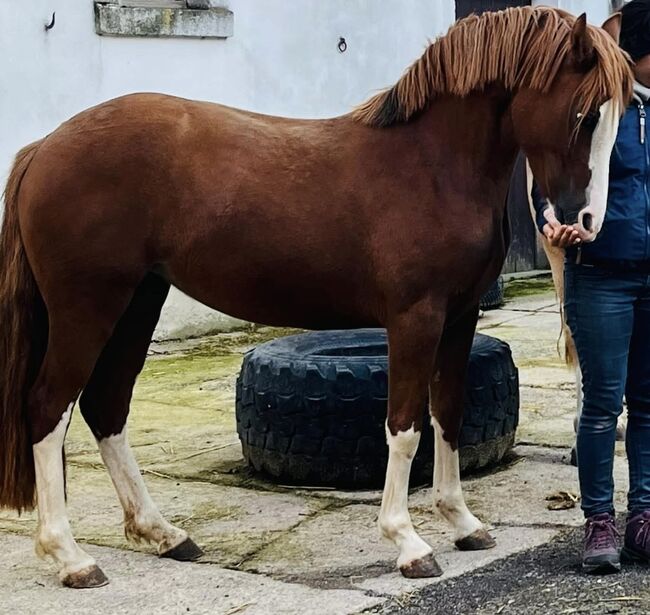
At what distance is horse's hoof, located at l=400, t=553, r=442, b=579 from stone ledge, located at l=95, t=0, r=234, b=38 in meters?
4.96

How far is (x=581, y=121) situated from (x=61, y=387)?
1.79m

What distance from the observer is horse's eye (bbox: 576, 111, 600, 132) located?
3.50 metres

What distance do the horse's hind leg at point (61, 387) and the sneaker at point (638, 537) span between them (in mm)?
1681

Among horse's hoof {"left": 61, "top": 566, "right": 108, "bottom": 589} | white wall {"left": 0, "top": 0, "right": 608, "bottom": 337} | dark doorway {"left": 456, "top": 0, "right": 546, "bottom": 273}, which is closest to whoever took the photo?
horse's hoof {"left": 61, "top": 566, "right": 108, "bottom": 589}

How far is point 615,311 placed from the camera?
12.2 ft

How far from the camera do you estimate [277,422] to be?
4742 mm

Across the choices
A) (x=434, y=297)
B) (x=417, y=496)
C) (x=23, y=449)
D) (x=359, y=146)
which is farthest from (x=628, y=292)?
(x=23, y=449)

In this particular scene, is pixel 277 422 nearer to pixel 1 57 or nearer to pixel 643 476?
pixel 643 476

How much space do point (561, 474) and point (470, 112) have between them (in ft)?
5.74

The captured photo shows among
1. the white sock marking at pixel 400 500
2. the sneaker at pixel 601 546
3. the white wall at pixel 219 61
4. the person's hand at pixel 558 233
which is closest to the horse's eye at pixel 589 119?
the person's hand at pixel 558 233

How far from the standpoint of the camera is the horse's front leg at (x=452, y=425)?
13.3 feet

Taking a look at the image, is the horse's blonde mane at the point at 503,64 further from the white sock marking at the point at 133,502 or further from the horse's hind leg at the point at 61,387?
the white sock marking at the point at 133,502

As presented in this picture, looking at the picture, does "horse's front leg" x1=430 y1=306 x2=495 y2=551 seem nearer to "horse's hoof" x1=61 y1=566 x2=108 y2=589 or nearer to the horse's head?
the horse's head

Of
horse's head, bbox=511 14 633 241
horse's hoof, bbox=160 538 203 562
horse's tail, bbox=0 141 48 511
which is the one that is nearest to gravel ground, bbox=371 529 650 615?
horse's hoof, bbox=160 538 203 562
